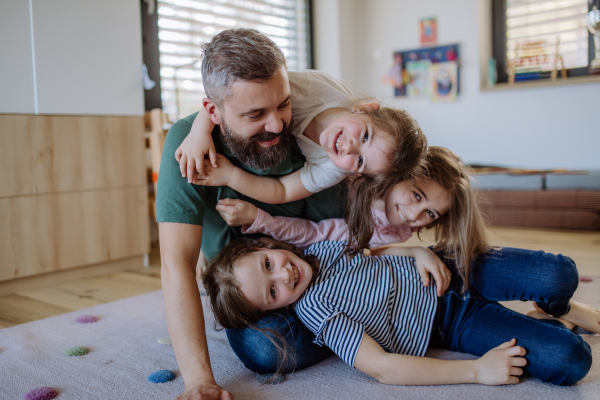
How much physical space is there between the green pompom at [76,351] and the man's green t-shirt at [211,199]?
1.43ft

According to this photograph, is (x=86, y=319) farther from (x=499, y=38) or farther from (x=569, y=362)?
(x=499, y=38)

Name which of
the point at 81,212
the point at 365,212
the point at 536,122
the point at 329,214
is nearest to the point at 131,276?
the point at 81,212

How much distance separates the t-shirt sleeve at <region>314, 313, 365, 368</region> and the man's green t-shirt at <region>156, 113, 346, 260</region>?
16.3 inches

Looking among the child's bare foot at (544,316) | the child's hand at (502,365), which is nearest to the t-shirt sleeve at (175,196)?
the child's hand at (502,365)

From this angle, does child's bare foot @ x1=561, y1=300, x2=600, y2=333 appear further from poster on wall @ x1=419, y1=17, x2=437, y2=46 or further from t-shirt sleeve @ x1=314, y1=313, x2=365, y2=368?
poster on wall @ x1=419, y1=17, x2=437, y2=46

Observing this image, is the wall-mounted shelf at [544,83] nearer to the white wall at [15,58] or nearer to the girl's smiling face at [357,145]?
the girl's smiling face at [357,145]

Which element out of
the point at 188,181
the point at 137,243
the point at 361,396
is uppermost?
the point at 188,181

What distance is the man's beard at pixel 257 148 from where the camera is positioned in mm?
1249

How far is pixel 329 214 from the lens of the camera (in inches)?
63.0

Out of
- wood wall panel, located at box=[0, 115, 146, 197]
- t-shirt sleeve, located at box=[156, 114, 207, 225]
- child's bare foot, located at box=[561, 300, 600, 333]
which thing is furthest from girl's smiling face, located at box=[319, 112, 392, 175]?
wood wall panel, located at box=[0, 115, 146, 197]

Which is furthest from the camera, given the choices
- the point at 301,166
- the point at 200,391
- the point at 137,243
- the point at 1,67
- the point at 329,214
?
the point at 137,243

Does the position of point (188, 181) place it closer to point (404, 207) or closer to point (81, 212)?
point (404, 207)

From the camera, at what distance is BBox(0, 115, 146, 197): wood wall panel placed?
205cm

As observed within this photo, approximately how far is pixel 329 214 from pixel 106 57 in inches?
56.9
